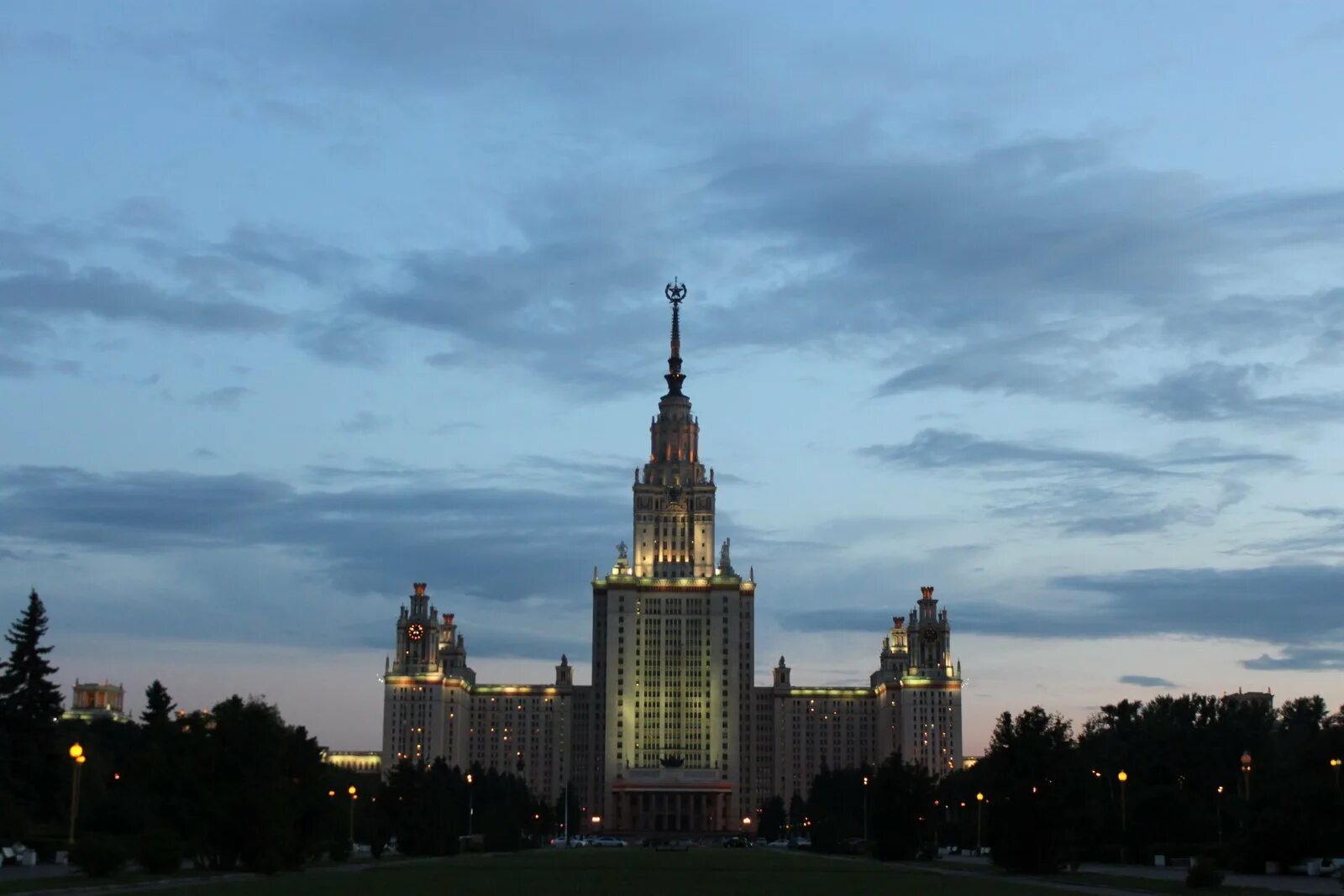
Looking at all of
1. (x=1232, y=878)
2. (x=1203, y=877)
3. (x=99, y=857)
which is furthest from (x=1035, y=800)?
(x=99, y=857)

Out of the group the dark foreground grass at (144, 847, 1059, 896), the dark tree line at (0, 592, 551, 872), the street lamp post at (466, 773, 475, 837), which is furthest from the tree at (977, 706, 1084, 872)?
the street lamp post at (466, 773, 475, 837)

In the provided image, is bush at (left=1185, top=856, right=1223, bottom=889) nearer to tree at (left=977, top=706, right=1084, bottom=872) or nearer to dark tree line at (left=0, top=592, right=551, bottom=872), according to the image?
tree at (left=977, top=706, right=1084, bottom=872)

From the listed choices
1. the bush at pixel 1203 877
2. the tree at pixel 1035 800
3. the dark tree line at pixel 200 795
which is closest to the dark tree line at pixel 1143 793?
the tree at pixel 1035 800

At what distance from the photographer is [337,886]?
6194 centimetres

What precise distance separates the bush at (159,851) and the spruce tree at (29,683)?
1647 inches

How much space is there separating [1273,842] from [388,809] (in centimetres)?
6455

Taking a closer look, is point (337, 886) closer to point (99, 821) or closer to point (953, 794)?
point (99, 821)

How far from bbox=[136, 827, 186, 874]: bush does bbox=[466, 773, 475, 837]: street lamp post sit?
100 meters

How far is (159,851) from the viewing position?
71.8 metres

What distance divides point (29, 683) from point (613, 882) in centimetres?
5805

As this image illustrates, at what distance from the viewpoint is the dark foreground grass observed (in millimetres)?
59656

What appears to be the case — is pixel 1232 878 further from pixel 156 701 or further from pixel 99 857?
pixel 156 701

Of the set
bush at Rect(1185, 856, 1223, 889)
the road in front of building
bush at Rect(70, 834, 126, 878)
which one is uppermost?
bush at Rect(70, 834, 126, 878)

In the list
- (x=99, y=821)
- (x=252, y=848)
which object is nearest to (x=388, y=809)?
(x=99, y=821)
